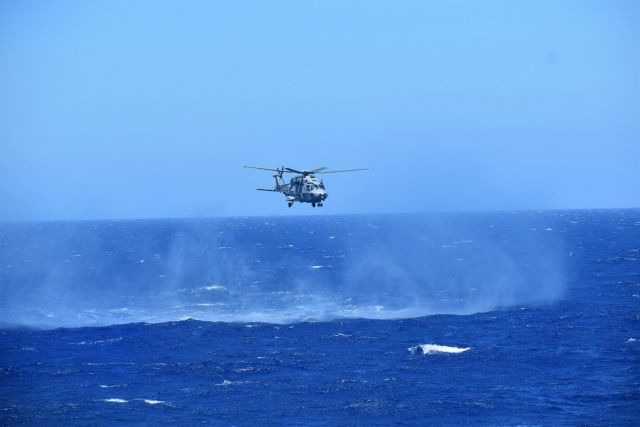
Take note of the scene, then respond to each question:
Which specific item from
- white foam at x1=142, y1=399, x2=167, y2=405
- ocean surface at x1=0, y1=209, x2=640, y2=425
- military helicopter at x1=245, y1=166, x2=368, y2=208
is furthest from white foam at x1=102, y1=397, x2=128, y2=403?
military helicopter at x1=245, y1=166, x2=368, y2=208

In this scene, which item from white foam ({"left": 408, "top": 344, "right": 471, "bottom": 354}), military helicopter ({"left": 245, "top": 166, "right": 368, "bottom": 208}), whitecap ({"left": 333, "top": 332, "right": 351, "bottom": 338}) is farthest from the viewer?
whitecap ({"left": 333, "top": 332, "right": 351, "bottom": 338})

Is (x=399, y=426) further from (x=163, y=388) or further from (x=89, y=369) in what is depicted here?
(x=89, y=369)

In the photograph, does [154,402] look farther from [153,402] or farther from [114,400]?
[114,400]

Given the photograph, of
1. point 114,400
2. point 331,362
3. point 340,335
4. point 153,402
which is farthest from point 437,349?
point 114,400

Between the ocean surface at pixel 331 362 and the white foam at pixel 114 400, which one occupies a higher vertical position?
the ocean surface at pixel 331 362

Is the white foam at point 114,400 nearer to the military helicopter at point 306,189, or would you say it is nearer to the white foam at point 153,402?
the white foam at point 153,402

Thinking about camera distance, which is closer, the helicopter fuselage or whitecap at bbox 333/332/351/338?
the helicopter fuselage

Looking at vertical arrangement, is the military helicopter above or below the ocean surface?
above

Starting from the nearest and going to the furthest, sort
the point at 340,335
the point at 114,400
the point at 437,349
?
the point at 114,400
the point at 437,349
the point at 340,335

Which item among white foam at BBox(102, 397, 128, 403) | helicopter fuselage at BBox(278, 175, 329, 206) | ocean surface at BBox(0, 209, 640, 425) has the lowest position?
white foam at BBox(102, 397, 128, 403)

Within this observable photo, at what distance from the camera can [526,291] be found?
195 m

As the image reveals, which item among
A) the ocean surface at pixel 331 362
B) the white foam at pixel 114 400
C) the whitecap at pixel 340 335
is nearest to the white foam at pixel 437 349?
the ocean surface at pixel 331 362

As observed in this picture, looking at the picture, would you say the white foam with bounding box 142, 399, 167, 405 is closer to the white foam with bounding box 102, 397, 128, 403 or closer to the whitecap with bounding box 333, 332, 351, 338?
the white foam with bounding box 102, 397, 128, 403

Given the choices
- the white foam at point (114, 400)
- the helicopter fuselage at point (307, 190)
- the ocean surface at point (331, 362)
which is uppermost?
the helicopter fuselage at point (307, 190)
